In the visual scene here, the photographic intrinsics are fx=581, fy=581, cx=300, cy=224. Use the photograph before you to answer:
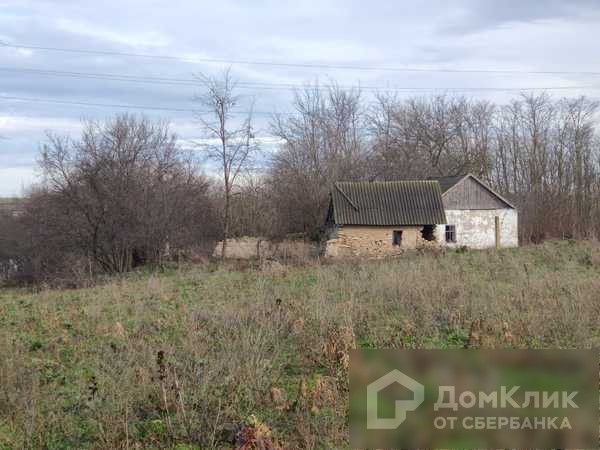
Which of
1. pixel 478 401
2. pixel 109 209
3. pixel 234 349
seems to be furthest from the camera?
pixel 109 209

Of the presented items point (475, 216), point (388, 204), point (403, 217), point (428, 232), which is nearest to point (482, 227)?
point (475, 216)

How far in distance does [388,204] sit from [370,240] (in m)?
2.21

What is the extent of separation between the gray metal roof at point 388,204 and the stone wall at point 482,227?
182 cm

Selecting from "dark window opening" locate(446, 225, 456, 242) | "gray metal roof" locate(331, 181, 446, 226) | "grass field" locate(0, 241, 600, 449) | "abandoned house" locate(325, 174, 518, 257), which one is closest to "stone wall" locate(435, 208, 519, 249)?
"abandoned house" locate(325, 174, 518, 257)

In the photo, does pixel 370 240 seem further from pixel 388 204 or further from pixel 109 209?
pixel 109 209

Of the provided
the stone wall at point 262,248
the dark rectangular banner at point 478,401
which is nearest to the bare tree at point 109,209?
the stone wall at point 262,248

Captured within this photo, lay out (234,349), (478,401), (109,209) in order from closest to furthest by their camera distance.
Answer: (478,401) < (234,349) < (109,209)

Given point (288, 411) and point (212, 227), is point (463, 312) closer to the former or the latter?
point (288, 411)

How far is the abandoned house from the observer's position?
3053cm

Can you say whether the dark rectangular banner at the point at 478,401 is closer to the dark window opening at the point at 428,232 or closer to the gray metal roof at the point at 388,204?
the gray metal roof at the point at 388,204

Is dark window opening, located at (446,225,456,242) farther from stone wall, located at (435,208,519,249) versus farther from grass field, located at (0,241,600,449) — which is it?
grass field, located at (0,241,600,449)

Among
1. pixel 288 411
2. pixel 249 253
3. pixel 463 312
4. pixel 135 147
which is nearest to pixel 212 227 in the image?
pixel 249 253

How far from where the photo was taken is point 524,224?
3928 centimetres

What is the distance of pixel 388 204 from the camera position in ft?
102
